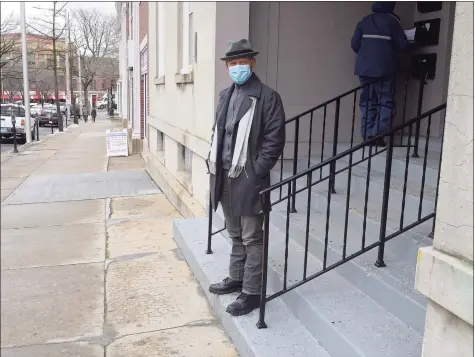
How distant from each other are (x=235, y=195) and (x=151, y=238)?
123 inches

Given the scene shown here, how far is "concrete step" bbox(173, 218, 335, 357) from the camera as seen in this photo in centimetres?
294

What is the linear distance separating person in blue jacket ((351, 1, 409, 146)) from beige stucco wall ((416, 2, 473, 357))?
3.33 meters

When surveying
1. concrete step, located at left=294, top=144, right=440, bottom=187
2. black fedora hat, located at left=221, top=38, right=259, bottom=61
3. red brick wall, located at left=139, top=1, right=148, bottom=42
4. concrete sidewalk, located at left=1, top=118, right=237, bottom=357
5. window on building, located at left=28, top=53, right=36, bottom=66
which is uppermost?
red brick wall, located at left=139, top=1, right=148, bottom=42

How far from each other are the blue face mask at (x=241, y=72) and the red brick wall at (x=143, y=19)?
11400 mm

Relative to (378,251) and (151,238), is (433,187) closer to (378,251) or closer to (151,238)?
(378,251)

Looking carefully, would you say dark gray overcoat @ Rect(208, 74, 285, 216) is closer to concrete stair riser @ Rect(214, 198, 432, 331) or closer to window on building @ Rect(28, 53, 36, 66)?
concrete stair riser @ Rect(214, 198, 432, 331)

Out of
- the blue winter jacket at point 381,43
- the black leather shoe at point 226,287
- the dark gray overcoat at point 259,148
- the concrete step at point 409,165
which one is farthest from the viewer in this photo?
the blue winter jacket at point 381,43

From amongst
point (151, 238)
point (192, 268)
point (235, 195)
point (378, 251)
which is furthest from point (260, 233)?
point (151, 238)

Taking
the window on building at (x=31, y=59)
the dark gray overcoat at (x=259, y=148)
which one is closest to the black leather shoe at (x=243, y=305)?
the dark gray overcoat at (x=259, y=148)

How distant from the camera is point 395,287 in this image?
3.04 meters

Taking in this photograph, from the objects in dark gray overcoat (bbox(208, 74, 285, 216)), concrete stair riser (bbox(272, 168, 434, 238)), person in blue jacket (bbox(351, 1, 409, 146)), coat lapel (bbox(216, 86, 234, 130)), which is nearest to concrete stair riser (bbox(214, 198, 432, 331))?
concrete stair riser (bbox(272, 168, 434, 238))

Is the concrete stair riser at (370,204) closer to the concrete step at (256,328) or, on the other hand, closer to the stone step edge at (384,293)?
the stone step edge at (384,293)

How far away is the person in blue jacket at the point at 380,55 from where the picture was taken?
545cm

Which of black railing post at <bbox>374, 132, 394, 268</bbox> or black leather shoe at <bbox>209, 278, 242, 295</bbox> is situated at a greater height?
black railing post at <bbox>374, 132, 394, 268</bbox>
